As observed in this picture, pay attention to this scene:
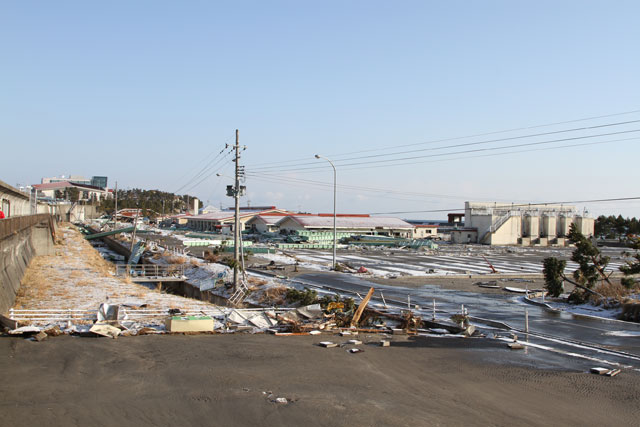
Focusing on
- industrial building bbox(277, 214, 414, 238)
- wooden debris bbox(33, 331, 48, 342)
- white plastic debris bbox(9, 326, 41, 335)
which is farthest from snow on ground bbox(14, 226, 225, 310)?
industrial building bbox(277, 214, 414, 238)

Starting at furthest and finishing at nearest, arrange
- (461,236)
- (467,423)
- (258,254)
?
(461,236) < (258,254) < (467,423)

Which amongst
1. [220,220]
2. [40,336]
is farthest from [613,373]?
[220,220]

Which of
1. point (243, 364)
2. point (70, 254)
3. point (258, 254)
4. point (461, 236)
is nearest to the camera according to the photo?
point (243, 364)

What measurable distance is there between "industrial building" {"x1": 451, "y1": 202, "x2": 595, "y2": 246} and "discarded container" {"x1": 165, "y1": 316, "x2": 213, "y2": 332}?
9091cm

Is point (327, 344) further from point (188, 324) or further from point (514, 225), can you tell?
point (514, 225)

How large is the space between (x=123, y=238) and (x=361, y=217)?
48.1 m

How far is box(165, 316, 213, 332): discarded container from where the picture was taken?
15547 mm

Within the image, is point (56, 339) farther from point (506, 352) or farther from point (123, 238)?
point (123, 238)

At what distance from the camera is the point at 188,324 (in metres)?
15.7

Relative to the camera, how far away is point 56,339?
45.2ft

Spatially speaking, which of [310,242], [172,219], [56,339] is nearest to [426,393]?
[56,339]

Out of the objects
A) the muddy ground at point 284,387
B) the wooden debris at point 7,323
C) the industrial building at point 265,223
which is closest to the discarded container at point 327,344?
the muddy ground at point 284,387

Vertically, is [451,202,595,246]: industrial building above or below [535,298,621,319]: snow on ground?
above

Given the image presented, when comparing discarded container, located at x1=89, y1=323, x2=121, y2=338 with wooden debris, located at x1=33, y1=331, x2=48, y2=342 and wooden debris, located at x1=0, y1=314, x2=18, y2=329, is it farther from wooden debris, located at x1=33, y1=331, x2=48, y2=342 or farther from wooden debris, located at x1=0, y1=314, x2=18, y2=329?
wooden debris, located at x1=0, y1=314, x2=18, y2=329
